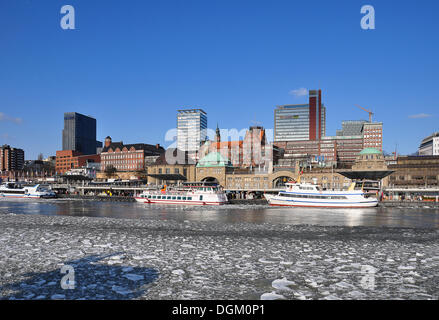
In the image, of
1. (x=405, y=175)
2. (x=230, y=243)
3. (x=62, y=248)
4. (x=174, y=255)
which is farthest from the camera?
(x=405, y=175)

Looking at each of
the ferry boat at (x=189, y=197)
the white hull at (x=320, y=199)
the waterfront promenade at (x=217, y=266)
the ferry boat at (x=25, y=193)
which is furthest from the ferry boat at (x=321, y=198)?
the ferry boat at (x=25, y=193)

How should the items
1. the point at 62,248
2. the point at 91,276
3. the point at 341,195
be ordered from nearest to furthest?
the point at 91,276 → the point at 62,248 → the point at 341,195

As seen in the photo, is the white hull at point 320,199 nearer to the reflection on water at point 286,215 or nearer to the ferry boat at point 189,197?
the reflection on water at point 286,215

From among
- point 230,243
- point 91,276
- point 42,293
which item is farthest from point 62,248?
point 230,243

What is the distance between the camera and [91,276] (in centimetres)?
1781

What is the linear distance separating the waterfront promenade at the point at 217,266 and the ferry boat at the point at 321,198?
4797 centimetres

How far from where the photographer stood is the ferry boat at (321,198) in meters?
78.7

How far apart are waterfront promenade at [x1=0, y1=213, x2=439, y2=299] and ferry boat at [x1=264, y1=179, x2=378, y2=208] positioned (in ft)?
157

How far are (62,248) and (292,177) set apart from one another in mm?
113204

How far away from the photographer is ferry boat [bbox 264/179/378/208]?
258 ft

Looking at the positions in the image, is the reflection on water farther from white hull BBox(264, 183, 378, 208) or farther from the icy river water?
the icy river water

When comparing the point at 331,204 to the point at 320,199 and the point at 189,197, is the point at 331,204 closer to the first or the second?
the point at 320,199

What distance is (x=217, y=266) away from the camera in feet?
65.6

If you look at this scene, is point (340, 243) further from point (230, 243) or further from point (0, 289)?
point (0, 289)
